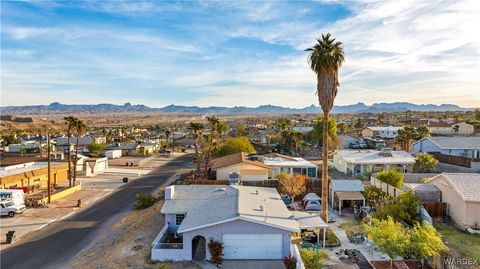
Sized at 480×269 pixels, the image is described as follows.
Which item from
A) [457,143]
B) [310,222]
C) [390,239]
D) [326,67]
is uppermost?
[326,67]

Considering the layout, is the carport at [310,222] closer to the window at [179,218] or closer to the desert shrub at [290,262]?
the desert shrub at [290,262]

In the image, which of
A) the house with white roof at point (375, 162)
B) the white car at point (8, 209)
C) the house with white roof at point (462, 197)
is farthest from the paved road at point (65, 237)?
the house with white roof at point (462, 197)

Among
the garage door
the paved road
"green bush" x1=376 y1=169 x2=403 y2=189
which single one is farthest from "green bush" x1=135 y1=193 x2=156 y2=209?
"green bush" x1=376 y1=169 x2=403 y2=189

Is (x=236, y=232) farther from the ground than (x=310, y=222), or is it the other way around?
(x=236, y=232)

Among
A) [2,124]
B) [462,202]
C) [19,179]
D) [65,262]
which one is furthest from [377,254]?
[2,124]

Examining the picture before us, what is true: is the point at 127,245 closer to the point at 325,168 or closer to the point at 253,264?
the point at 253,264

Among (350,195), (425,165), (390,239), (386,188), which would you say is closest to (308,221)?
(390,239)
